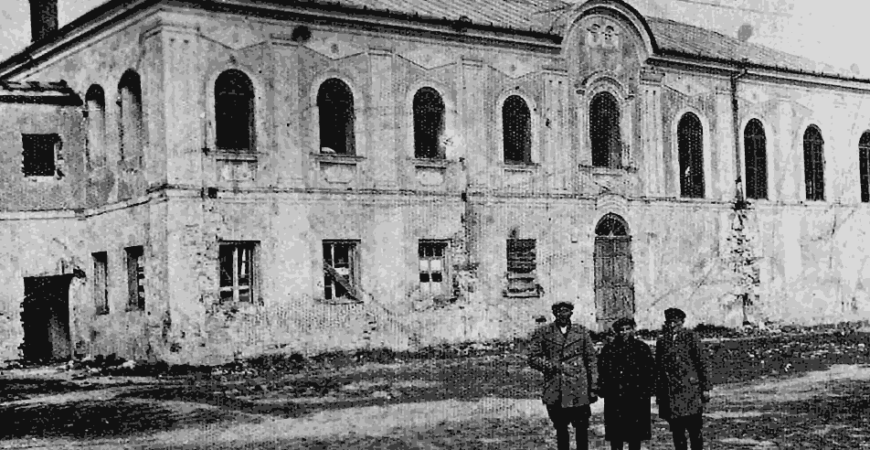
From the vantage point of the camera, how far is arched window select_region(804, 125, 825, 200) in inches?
1142

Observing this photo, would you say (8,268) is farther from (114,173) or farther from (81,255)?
(114,173)

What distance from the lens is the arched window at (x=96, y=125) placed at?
21.5 meters

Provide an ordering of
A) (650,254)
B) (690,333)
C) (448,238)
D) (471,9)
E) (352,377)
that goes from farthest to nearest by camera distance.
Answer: (650,254) → (471,9) → (448,238) → (352,377) → (690,333)

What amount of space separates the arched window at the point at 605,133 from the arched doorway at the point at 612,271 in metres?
1.37

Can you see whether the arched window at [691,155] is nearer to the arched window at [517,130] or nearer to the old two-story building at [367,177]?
the old two-story building at [367,177]

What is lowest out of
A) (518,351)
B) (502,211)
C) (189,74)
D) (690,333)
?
(518,351)

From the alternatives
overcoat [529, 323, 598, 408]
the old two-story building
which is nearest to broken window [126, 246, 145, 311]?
the old two-story building

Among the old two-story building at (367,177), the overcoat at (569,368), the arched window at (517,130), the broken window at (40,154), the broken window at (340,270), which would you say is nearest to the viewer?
the overcoat at (569,368)

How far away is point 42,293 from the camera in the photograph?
21.9 m

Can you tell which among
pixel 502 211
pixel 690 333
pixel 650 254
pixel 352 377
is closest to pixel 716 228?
pixel 650 254

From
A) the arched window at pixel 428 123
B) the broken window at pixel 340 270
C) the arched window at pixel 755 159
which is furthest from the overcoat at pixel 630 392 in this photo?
the arched window at pixel 755 159

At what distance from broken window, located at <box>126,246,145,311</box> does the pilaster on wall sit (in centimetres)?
1206

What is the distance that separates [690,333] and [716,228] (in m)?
18.2

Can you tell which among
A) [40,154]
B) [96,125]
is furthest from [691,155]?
[40,154]
